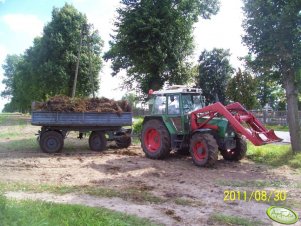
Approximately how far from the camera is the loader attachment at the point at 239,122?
11039mm

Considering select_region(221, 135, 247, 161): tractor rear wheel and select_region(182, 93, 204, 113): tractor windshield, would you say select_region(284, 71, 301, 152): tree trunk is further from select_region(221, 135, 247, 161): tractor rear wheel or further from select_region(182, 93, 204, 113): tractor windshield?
select_region(182, 93, 204, 113): tractor windshield

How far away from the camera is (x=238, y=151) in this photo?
1248cm

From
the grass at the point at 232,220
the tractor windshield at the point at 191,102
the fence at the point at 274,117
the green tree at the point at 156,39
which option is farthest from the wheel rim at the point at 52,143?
the fence at the point at 274,117

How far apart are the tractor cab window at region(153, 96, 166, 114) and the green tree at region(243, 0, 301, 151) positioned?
3.43m

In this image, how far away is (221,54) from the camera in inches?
2013

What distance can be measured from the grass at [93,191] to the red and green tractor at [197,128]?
3631 mm

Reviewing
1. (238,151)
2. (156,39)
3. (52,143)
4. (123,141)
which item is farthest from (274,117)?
(52,143)

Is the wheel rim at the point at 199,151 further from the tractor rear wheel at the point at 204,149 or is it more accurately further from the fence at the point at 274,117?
the fence at the point at 274,117

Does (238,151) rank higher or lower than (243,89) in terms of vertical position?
lower

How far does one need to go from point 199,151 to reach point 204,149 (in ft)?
0.83

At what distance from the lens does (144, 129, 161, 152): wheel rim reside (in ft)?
43.7

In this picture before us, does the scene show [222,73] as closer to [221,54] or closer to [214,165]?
[221,54]
